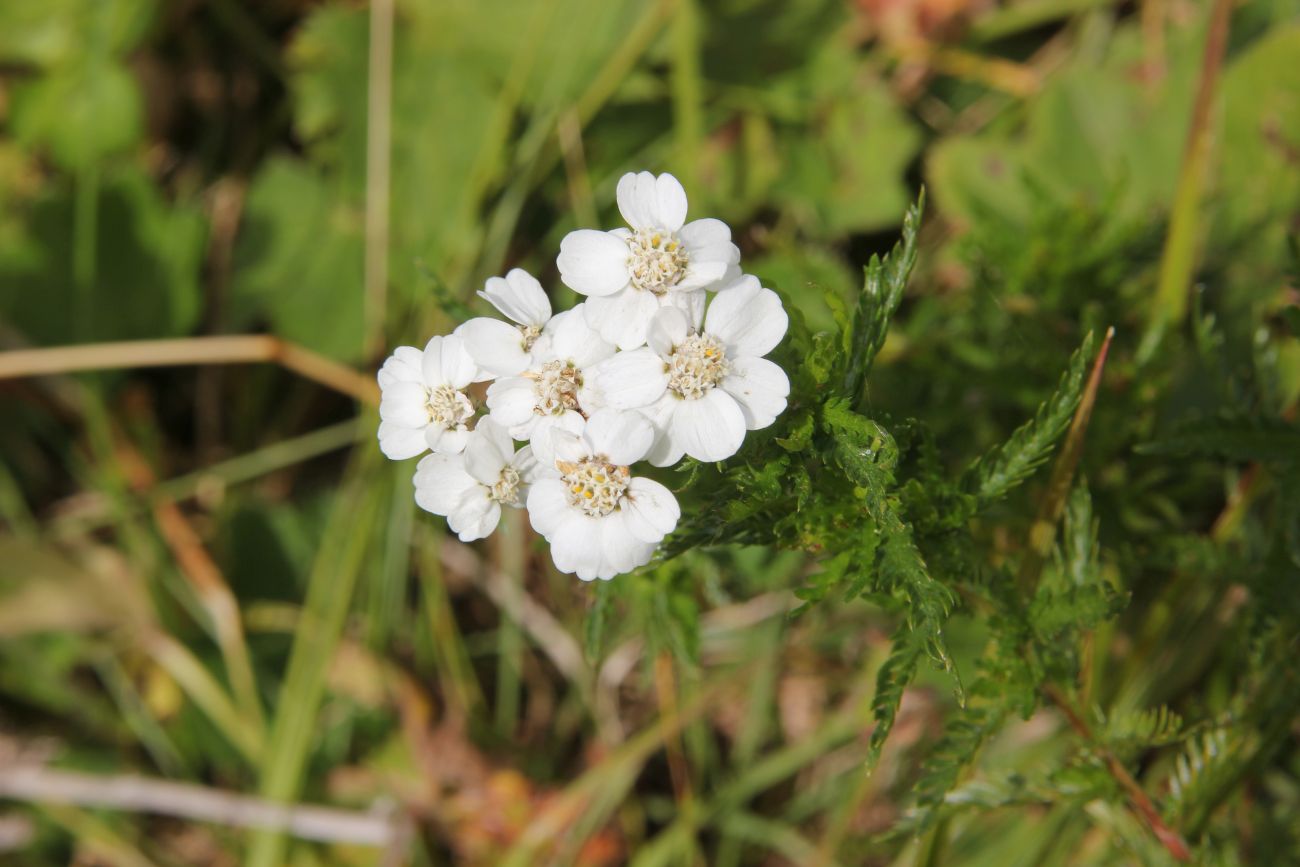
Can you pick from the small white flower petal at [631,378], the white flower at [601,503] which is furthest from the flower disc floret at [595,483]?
the small white flower petal at [631,378]

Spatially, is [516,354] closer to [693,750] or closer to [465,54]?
[693,750]

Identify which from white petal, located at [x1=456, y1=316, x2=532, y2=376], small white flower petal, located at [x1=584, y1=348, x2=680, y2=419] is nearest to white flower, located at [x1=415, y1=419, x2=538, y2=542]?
white petal, located at [x1=456, y1=316, x2=532, y2=376]

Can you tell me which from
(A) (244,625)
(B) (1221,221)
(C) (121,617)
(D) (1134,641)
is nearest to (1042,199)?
(B) (1221,221)

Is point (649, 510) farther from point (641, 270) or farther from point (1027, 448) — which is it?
point (1027, 448)

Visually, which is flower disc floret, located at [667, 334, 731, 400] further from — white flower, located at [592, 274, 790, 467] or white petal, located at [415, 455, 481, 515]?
white petal, located at [415, 455, 481, 515]

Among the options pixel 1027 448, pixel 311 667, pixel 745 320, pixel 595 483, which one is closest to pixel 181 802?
A: pixel 311 667

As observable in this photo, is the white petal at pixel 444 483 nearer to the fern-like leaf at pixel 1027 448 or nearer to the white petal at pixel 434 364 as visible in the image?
the white petal at pixel 434 364
